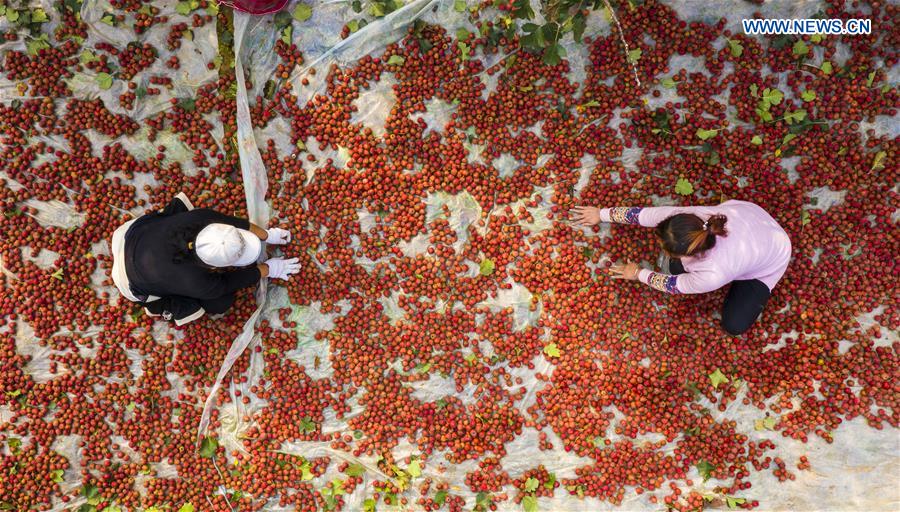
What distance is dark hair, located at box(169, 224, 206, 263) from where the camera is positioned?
9.75 ft

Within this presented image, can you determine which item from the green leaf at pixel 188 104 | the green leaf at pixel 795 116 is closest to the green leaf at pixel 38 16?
the green leaf at pixel 188 104

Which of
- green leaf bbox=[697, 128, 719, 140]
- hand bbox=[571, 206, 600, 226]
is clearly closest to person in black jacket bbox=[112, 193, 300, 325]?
hand bbox=[571, 206, 600, 226]

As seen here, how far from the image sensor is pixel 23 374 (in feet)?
12.4

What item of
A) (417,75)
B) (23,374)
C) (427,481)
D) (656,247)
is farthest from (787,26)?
(23,374)

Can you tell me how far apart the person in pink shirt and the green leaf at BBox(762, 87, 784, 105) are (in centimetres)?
88

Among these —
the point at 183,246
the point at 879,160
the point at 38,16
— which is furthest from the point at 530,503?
the point at 38,16

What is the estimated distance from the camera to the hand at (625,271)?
3721 mm

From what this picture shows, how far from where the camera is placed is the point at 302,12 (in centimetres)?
385

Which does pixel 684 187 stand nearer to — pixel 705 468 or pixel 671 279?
pixel 671 279

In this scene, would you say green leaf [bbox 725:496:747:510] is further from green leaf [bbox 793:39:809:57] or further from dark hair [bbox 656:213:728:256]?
green leaf [bbox 793:39:809:57]

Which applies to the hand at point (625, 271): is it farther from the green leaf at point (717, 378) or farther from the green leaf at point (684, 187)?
the green leaf at point (717, 378)

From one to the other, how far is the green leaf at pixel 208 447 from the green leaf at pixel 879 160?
17.7 feet

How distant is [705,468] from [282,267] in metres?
3.50

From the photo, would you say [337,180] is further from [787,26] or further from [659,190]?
[787,26]
